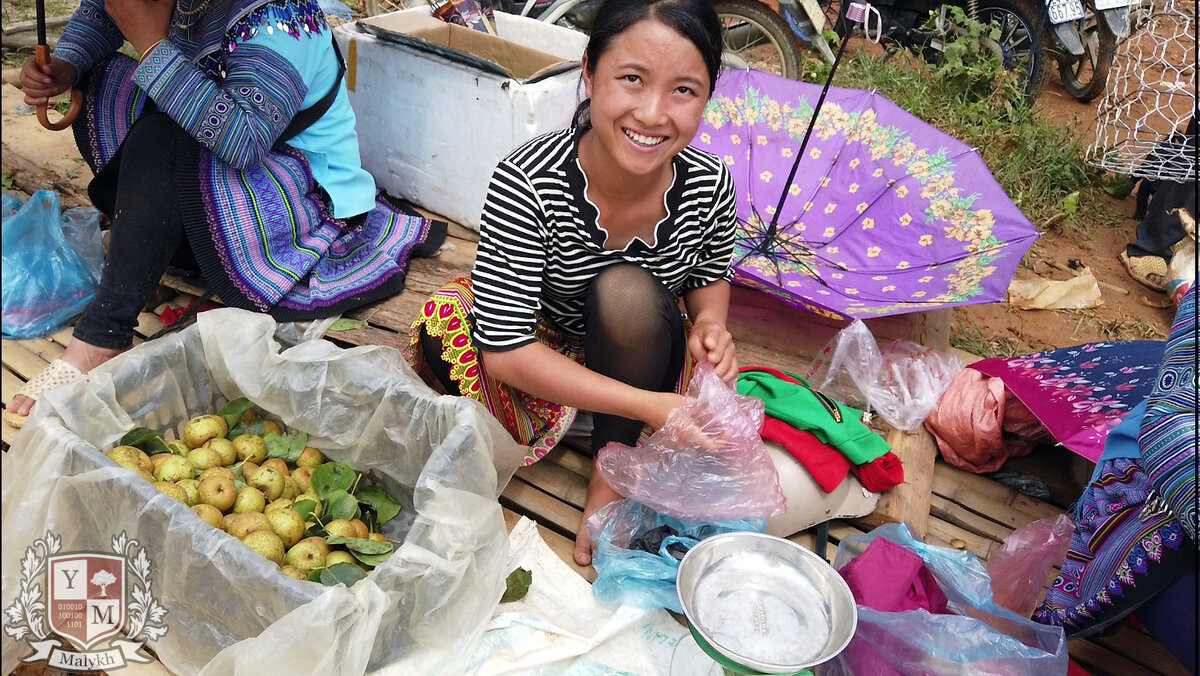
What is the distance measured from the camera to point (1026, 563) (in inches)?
67.5

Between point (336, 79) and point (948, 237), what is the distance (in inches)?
69.6

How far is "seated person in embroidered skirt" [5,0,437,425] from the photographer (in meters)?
1.91

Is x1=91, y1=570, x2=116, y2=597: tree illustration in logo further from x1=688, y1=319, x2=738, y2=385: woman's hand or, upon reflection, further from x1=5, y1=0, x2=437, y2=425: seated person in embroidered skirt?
x1=688, y1=319, x2=738, y2=385: woman's hand

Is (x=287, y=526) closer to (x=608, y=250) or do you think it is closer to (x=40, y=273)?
(x=608, y=250)

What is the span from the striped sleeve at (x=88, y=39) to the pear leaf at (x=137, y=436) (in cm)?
99

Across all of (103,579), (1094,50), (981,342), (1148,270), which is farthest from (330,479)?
(1094,50)

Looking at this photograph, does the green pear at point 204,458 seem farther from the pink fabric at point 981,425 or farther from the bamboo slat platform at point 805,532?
the pink fabric at point 981,425

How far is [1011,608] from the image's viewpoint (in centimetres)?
171

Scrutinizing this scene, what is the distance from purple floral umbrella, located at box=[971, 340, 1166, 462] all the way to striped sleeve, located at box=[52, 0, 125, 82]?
2.39 m

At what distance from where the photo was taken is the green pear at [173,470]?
1612 millimetres

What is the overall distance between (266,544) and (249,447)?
1.09 ft

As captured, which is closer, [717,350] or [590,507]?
[717,350]

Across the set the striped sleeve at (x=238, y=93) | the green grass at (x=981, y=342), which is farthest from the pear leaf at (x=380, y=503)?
the green grass at (x=981, y=342)

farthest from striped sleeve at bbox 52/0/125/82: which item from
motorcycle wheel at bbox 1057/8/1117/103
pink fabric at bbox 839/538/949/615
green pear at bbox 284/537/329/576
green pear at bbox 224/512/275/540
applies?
motorcycle wheel at bbox 1057/8/1117/103
